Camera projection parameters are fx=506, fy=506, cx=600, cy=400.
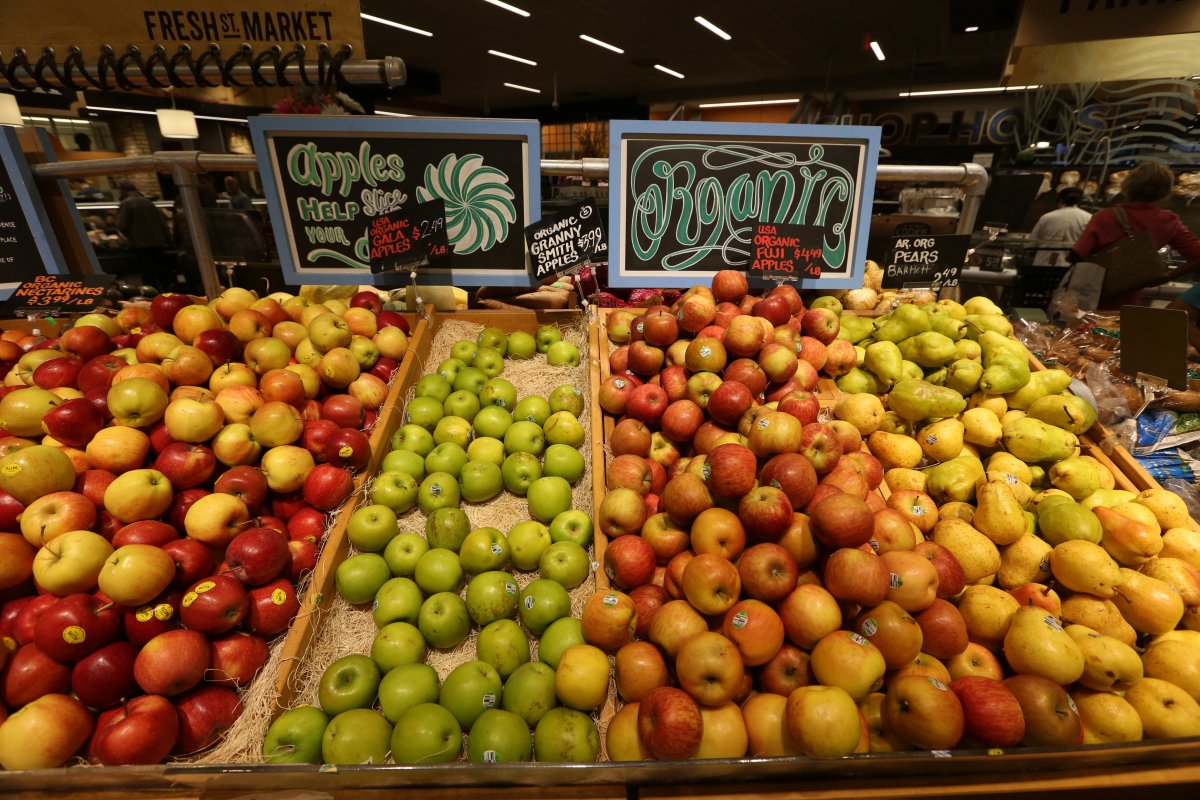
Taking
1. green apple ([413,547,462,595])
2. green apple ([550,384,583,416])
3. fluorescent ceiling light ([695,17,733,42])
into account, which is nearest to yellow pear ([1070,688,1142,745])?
green apple ([413,547,462,595])

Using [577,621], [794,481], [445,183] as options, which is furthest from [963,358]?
[445,183]

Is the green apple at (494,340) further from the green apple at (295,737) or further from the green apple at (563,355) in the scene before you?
the green apple at (295,737)

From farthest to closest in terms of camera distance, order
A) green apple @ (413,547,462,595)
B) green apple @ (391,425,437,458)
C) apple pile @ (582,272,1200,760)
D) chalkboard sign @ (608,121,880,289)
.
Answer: chalkboard sign @ (608,121,880,289) < green apple @ (391,425,437,458) < green apple @ (413,547,462,595) < apple pile @ (582,272,1200,760)

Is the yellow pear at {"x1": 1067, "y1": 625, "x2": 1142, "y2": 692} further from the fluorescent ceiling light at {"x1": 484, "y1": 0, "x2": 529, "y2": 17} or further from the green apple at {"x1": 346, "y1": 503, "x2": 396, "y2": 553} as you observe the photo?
the fluorescent ceiling light at {"x1": 484, "y1": 0, "x2": 529, "y2": 17}

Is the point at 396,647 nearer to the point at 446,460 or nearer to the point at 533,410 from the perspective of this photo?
the point at 446,460

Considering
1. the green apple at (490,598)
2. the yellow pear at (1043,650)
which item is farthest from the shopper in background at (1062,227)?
the green apple at (490,598)

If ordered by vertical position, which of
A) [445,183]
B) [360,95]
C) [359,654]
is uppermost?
[360,95]

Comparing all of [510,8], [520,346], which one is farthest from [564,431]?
[510,8]

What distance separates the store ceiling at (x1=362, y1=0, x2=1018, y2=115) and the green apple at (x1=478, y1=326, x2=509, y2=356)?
7.89 m

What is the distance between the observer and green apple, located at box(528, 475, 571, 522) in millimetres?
2135

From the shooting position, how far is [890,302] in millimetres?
3227

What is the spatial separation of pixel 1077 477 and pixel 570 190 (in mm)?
14928

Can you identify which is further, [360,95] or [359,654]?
[360,95]

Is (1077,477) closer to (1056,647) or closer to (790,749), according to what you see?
(1056,647)
